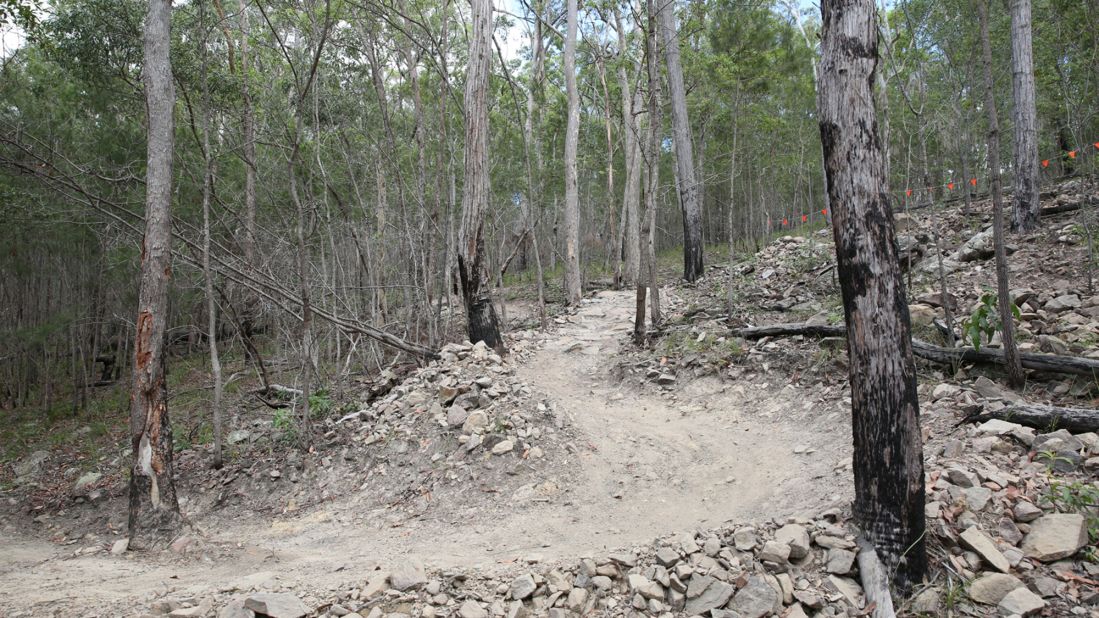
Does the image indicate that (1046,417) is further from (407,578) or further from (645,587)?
(407,578)

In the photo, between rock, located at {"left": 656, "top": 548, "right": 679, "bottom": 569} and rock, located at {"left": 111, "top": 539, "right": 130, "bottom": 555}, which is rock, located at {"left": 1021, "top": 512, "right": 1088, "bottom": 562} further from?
rock, located at {"left": 111, "top": 539, "right": 130, "bottom": 555}

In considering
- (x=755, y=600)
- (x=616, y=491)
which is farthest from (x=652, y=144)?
(x=755, y=600)

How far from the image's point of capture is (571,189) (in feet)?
41.7

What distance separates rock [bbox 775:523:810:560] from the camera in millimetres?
3021

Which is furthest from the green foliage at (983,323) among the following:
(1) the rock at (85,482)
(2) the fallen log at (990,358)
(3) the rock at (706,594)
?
(1) the rock at (85,482)

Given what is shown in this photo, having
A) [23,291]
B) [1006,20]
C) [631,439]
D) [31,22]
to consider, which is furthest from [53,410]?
[1006,20]

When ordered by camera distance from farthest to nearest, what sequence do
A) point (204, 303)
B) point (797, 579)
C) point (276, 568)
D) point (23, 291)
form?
point (23, 291) < point (204, 303) < point (276, 568) < point (797, 579)

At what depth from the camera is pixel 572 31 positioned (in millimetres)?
13078

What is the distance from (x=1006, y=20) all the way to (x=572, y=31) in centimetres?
873

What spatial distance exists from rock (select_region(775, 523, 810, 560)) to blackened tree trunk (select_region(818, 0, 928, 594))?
13.8 inches

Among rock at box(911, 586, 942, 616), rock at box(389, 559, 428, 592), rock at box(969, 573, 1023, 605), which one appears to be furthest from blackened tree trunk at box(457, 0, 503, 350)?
rock at box(969, 573, 1023, 605)

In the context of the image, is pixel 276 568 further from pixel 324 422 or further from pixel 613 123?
pixel 613 123

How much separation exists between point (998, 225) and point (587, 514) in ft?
12.7

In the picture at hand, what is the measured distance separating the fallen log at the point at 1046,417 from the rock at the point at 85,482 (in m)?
8.67
